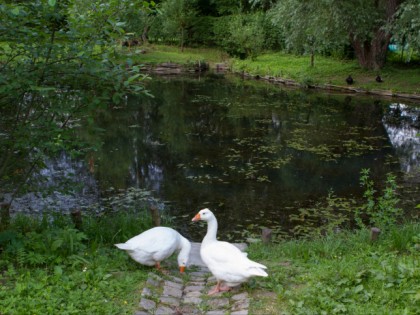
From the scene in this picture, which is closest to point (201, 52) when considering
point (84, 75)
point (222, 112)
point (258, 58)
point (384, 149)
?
point (258, 58)

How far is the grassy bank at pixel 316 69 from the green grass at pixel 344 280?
18.5 m

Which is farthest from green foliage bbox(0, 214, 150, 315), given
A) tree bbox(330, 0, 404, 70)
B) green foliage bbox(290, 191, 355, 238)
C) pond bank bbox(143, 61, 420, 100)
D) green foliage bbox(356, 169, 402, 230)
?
pond bank bbox(143, 61, 420, 100)

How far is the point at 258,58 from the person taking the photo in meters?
39.6

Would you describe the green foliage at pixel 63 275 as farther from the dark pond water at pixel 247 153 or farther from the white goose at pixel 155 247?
the dark pond water at pixel 247 153

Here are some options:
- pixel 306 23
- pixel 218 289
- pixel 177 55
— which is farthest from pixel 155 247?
pixel 177 55

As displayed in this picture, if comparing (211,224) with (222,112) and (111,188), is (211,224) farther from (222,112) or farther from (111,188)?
(222,112)

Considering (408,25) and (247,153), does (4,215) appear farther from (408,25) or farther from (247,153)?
(408,25)

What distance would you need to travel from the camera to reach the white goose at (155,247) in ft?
19.5

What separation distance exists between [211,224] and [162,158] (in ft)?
28.5

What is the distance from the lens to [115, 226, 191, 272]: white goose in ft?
19.5

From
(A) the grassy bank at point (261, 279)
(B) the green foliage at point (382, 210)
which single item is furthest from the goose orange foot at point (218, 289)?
(B) the green foliage at point (382, 210)

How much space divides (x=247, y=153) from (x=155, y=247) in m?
9.84

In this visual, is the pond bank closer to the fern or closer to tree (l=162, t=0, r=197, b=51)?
tree (l=162, t=0, r=197, b=51)

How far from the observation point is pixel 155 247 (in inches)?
236
